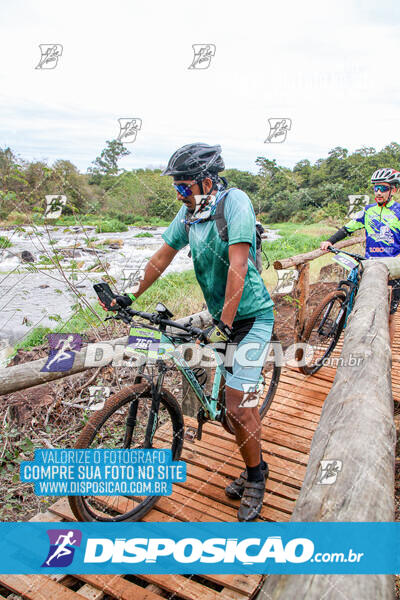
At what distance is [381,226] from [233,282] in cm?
275

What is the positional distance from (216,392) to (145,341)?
70 centimetres

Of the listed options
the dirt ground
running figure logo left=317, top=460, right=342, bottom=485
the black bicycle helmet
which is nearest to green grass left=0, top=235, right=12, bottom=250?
the dirt ground

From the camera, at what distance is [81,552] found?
83.7 inches

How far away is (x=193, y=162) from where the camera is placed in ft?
7.32

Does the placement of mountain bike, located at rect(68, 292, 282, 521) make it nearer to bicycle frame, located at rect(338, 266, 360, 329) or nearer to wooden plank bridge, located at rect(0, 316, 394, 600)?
wooden plank bridge, located at rect(0, 316, 394, 600)

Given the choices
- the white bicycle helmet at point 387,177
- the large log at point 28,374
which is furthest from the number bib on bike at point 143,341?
the white bicycle helmet at point 387,177

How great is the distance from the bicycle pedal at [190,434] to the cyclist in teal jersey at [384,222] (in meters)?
2.22

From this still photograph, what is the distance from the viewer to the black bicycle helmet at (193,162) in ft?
7.30

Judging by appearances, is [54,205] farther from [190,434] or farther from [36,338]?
[36,338]

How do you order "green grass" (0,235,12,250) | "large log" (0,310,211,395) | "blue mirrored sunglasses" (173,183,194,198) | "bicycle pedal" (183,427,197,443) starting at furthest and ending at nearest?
"green grass" (0,235,12,250)
"bicycle pedal" (183,427,197,443)
"blue mirrored sunglasses" (173,183,194,198)
"large log" (0,310,211,395)

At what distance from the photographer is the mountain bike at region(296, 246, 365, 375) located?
13.7 ft

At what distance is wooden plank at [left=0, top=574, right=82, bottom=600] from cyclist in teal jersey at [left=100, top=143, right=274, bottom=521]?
3.16ft

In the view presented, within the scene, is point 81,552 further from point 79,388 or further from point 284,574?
point 79,388

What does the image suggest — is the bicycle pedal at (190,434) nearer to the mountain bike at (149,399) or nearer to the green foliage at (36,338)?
the mountain bike at (149,399)
